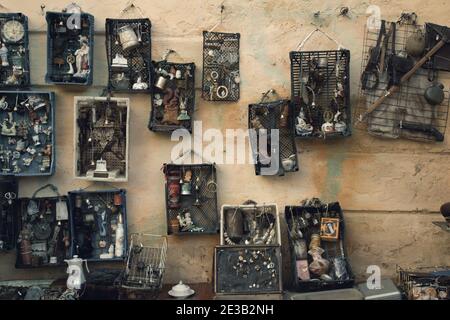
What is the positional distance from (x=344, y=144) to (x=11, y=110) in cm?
242

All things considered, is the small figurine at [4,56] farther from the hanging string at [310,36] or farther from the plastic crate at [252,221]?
the hanging string at [310,36]

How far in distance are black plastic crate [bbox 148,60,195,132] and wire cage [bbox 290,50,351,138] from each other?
75 centimetres

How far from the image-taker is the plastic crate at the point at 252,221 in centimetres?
461

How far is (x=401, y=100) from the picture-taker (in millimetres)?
4789

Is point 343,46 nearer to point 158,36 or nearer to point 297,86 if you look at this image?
point 297,86

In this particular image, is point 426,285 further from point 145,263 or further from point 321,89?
point 145,263

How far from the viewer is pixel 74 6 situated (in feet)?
15.6

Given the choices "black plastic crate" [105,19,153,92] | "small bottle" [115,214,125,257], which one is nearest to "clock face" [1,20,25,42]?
"black plastic crate" [105,19,153,92]

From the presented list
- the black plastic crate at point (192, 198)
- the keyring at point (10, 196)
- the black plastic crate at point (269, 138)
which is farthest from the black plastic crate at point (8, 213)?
the black plastic crate at point (269, 138)

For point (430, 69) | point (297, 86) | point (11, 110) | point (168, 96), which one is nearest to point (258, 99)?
point (297, 86)

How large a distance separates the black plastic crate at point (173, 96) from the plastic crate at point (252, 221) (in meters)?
0.68

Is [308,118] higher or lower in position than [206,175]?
higher

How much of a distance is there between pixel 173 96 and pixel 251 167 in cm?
77

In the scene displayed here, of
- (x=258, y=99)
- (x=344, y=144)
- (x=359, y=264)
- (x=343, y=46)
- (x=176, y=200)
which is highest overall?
(x=343, y=46)
